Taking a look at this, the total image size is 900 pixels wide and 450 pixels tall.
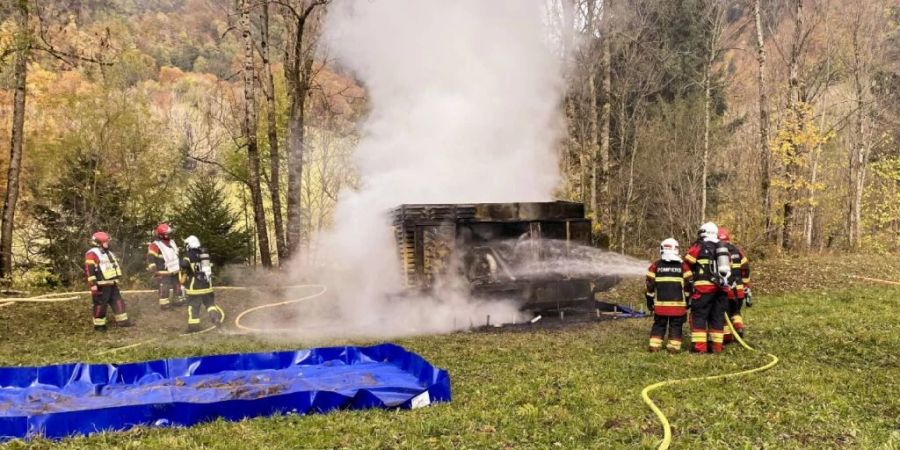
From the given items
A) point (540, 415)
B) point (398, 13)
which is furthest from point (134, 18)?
point (540, 415)

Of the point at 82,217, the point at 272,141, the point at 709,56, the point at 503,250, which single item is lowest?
the point at 503,250

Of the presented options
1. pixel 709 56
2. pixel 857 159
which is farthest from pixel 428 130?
pixel 857 159

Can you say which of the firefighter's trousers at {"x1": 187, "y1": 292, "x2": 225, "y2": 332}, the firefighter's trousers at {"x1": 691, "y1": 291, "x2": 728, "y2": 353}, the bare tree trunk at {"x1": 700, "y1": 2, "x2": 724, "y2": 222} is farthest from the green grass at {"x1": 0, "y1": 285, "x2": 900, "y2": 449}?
the bare tree trunk at {"x1": 700, "y1": 2, "x2": 724, "y2": 222}

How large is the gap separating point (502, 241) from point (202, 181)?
13404mm

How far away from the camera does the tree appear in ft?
61.1

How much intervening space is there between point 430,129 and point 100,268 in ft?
22.1

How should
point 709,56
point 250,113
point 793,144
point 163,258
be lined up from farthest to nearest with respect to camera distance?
point 709,56 → point 793,144 → point 250,113 → point 163,258

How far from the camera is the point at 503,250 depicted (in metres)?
10.2

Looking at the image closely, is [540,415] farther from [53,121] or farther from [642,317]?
[53,121]

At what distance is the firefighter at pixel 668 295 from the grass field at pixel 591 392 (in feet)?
1.28

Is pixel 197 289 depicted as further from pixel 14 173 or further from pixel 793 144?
pixel 793 144

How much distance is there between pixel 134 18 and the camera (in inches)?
2255

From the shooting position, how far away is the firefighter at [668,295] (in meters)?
7.66

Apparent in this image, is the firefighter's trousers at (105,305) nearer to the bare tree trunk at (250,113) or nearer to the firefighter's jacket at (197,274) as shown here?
the firefighter's jacket at (197,274)
